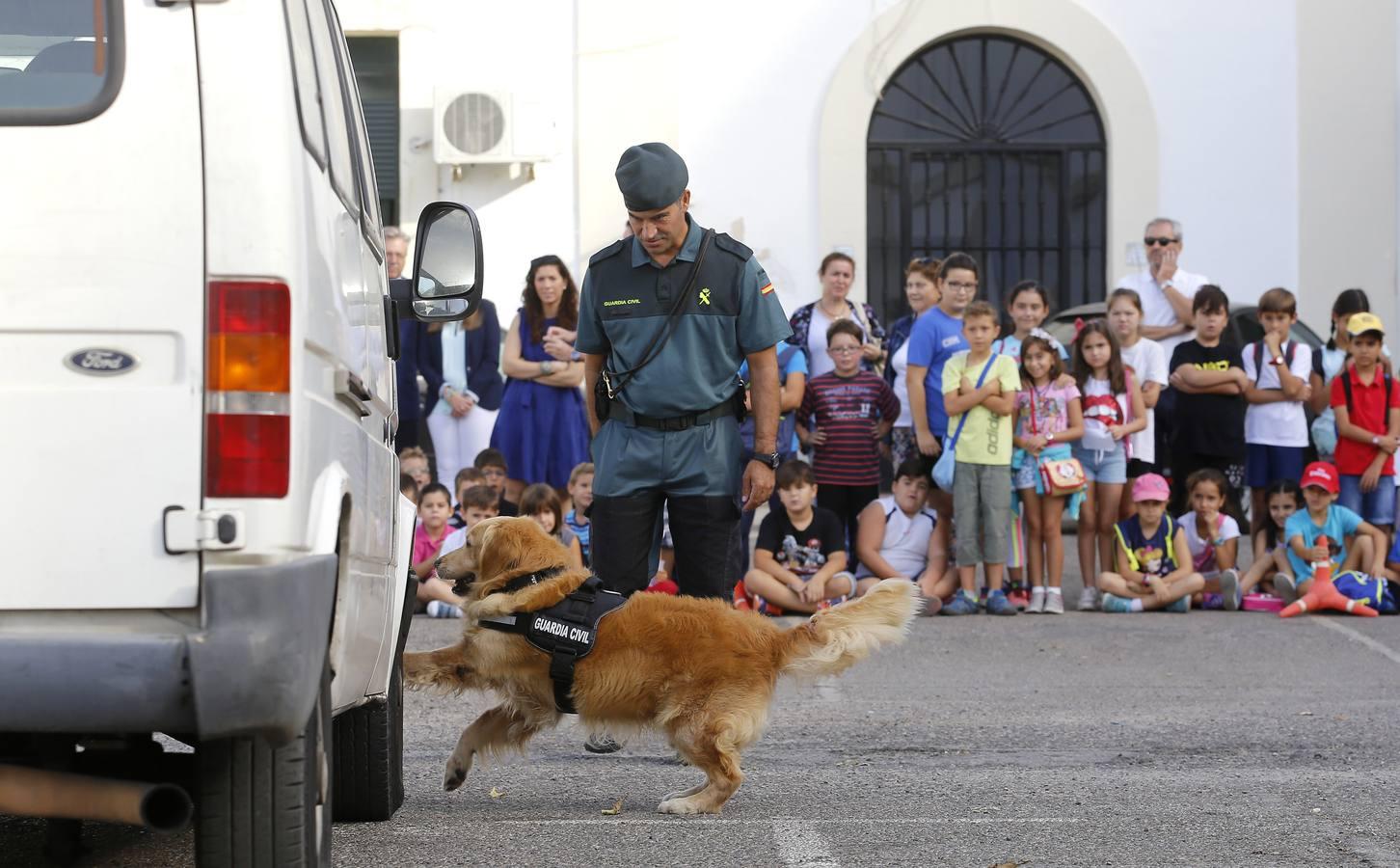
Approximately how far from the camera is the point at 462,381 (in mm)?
11789

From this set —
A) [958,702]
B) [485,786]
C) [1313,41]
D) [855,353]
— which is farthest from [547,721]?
[1313,41]

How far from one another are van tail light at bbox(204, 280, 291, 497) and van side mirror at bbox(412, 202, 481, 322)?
1.87 meters

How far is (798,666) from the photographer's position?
5.53m

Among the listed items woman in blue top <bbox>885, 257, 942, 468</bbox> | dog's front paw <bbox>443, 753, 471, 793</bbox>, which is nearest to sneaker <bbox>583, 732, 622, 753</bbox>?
dog's front paw <bbox>443, 753, 471, 793</bbox>

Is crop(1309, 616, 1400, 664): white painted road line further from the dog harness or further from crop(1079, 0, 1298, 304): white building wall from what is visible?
crop(1079, 0, 1298, 304): white building wall

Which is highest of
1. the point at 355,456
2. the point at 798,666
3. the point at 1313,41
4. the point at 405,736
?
the point at 1313,41

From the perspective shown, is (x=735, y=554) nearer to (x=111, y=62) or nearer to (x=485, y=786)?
(x=485, y=786)

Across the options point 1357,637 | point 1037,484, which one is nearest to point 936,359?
point 1037,484

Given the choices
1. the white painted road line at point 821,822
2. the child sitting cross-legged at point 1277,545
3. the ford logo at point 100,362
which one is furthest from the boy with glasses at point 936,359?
the ford logo at point 100,362

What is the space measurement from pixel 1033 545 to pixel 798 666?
5302 mm

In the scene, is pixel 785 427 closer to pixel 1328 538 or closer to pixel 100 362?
pixel 1328 538

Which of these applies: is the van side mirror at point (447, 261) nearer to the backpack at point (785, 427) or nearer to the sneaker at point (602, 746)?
the sneaker at point (602, 746)

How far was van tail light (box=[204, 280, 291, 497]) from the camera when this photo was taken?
10.5 ft

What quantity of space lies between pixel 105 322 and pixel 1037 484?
7876 mm
